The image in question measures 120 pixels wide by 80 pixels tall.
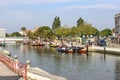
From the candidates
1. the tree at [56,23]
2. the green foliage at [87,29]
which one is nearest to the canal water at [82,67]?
the green foliage at [87,29]

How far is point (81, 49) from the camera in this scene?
89.5 m

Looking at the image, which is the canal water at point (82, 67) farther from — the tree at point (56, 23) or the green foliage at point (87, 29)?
the tree at point (56, 23)

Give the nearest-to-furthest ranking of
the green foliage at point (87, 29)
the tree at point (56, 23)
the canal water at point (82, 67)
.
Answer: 1. the canal water at point (82, 67)
2. the green foliage at point (87, 29)
3. the tree at point (56, 23)

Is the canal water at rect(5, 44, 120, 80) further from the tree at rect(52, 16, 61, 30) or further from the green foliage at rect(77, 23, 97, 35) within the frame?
the tree at rect(52, 16, 61, 30)

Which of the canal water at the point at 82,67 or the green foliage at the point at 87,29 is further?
the green foliage at the point at 87,29

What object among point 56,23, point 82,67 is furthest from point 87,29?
point 82,67

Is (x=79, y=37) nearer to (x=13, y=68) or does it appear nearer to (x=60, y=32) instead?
(x=60, y=32)

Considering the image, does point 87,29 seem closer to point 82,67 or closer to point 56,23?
point 56,23

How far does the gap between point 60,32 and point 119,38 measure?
53.4 metres

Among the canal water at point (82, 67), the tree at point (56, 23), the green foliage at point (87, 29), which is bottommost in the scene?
the canal water at point (82, 67)

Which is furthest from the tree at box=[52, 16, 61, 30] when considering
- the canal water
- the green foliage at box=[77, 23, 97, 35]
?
the canal water

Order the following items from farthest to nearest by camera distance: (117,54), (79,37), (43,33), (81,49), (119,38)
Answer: (43,33) < (79,37) < (119,38) < (81,49) < (117,54)

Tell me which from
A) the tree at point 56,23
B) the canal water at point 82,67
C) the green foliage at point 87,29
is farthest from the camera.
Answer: the tree at point 56,23

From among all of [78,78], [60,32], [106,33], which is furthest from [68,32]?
[78,78]
